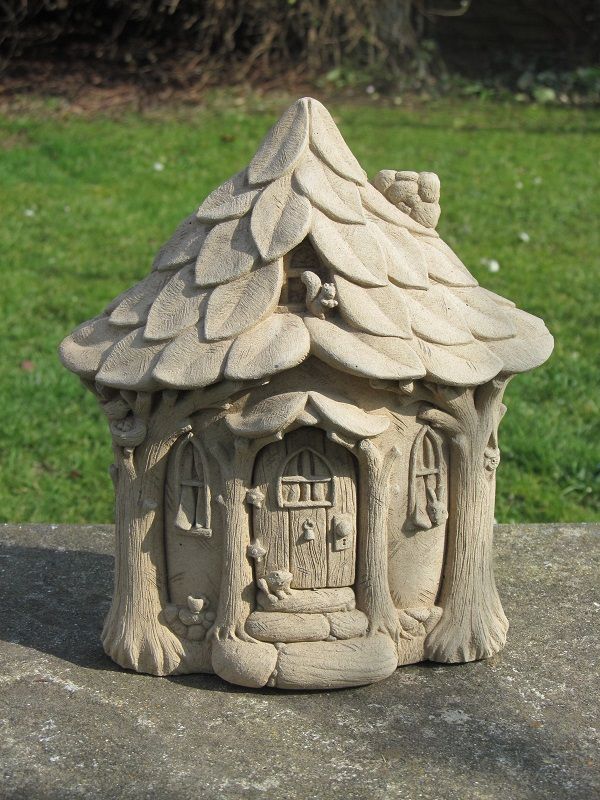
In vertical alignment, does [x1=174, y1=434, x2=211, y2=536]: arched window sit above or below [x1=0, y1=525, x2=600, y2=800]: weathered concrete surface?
above

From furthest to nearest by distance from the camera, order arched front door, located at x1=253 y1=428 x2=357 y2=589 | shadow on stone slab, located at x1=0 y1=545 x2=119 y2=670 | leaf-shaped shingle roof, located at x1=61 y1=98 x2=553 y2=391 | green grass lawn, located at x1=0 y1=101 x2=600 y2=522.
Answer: green grass lawn, located at x1=0 y1=101 x2=600 y2=522 < shadow on stone slab, located at x1=0 y1=545 x2=119 y2=670 < arched front door, located at x1=253 y1=428 x2=357 y2=589 < leaf-shaped shingle roof, located at x1=61 y1=98 x2=553 y2=391

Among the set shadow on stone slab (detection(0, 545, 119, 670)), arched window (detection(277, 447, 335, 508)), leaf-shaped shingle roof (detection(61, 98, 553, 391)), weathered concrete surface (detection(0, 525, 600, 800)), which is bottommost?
shadow on stone slab (detection(0, 545, 119, 670))

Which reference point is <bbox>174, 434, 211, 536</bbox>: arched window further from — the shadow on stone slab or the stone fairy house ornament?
the shadow on stone slab

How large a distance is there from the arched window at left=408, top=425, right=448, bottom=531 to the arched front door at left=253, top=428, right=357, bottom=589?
16 cm

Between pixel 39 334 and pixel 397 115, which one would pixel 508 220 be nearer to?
pixel 397 115

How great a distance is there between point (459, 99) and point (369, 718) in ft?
28.3

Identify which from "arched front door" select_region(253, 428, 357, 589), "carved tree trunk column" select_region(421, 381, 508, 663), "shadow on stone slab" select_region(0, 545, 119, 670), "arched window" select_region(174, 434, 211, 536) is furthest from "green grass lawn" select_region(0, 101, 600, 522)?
"arched front door" select_region(253, 428, 357, 589)

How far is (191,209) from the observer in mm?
7980

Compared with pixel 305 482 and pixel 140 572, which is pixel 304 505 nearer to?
pixel 305 482

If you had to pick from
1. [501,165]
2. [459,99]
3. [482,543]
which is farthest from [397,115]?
[482,543]

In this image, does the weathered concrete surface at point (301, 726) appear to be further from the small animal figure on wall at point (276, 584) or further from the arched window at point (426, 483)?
the arched window at point (426, 483)

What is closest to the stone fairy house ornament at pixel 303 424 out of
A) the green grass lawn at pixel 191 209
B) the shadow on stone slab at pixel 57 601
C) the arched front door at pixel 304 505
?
the arched front door at pixel 304 505

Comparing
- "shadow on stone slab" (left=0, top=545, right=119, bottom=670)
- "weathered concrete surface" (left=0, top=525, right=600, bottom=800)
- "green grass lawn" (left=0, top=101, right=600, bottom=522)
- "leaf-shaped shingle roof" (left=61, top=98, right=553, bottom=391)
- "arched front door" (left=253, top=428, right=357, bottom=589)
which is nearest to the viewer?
"weathered concrete surface" (left=0, top=525, right=600, bottom=800)

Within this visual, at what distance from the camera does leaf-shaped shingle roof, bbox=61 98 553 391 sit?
9.34 ft
